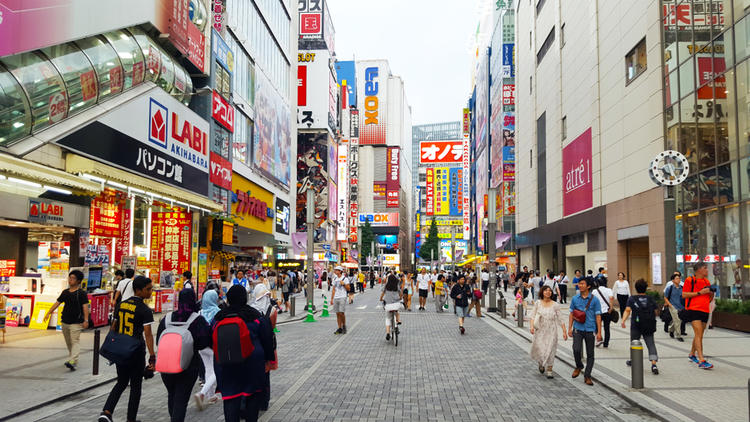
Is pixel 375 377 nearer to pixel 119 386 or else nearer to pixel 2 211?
pixel 119 386

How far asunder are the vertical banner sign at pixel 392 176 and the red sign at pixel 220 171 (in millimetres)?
114125

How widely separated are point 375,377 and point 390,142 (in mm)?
138793

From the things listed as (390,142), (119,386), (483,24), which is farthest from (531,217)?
(390,142)

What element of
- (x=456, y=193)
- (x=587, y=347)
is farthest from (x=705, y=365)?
(x=456, y=193)

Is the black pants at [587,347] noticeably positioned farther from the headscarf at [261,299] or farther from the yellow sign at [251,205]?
the yellow sign at [251,205]

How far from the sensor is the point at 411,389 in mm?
8578

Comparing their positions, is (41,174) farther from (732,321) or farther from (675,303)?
(732,321)

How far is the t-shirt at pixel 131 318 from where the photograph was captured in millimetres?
6527

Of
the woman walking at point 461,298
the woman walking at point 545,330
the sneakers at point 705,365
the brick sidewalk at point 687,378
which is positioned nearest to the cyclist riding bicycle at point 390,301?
the woman walking at point 461,298

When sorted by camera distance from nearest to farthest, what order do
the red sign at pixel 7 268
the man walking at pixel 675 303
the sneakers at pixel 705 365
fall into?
the sneakers at pixel 705 365, the man walking at pixel 675 303, the red sign at pixel 7 268

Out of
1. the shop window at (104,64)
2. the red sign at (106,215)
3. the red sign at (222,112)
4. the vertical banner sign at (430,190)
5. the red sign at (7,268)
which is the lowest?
the red sign at (7,268)

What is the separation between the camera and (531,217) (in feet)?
162

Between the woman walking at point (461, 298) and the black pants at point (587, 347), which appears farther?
the woman walking at point (461, 298)

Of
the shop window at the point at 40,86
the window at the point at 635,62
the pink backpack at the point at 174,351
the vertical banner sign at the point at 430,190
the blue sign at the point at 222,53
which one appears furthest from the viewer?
the vertical banner sign at the point at 430,190
